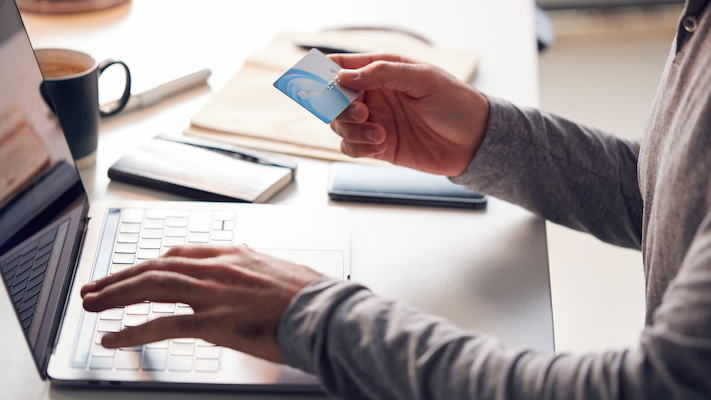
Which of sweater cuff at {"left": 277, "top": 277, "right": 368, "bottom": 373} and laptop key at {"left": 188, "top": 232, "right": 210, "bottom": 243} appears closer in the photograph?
sweater cuff at {"left": 277, "top": 277, "right": 368, "bottom": 373}

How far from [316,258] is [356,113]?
0.21 meters

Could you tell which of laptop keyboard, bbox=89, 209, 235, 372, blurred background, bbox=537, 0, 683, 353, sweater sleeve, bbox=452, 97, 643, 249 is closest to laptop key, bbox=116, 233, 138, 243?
laptop keyboard, bbox=89, 209, 235, 372

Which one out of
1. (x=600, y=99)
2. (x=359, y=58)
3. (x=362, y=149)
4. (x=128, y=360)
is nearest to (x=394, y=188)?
(x=362, y=149)

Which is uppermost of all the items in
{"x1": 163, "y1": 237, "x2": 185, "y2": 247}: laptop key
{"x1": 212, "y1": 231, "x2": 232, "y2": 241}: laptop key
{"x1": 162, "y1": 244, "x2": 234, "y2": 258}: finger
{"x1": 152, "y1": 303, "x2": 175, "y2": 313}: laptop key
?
{"x1": 162, "y1": 244, "x2": 234, "y2": 258}: finger

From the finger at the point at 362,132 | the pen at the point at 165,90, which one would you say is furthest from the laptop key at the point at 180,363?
the pen at the point at 165,90

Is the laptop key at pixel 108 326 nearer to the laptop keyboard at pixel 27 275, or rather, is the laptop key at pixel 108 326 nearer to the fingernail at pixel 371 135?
the laptop keyboard at pixel 27 275

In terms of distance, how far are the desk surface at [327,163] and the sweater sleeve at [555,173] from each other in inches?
1.6

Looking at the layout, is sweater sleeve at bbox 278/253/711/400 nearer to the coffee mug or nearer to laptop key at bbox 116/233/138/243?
laptop key at bbox 116/233/138/243

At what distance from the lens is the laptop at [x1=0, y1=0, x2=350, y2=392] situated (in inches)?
19.8

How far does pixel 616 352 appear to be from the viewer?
0.42m

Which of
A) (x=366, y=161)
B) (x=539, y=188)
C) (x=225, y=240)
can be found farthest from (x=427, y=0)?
(x=225, y=240)

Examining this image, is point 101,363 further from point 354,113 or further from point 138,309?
point 354,113

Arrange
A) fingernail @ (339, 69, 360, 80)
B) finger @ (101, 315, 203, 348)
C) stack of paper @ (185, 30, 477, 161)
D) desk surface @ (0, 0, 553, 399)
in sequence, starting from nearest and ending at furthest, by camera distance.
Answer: finger @ (101, 315, 203, 348) → desk surface @ (0, 0, 553, 399) → fingernail @ (339, 69, 360, 80) → stack of paper @ (185, 30, 477, 161)

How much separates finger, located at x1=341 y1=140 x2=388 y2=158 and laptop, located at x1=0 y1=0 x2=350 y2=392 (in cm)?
12
